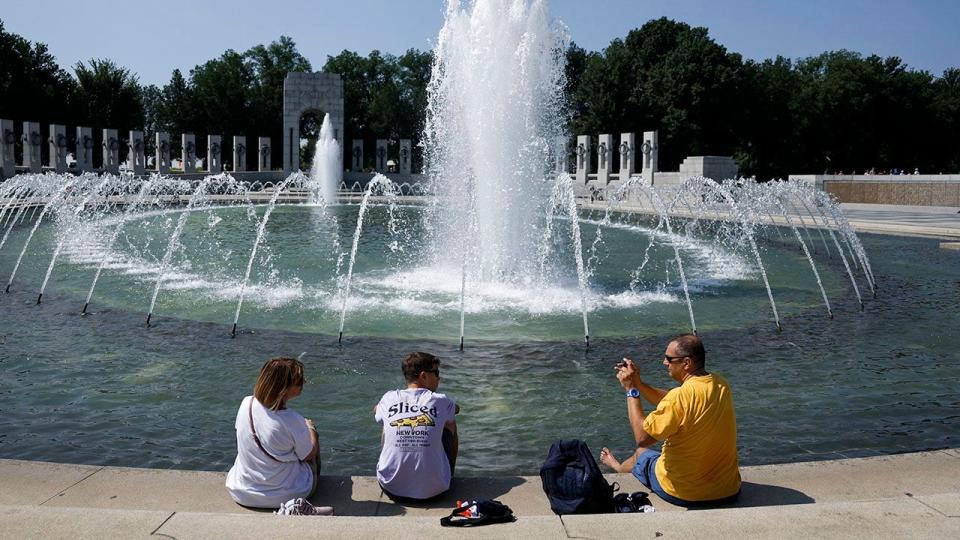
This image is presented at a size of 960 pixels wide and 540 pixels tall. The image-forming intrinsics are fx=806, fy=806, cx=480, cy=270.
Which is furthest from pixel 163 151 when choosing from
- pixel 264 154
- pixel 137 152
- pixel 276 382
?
pixel 276 382

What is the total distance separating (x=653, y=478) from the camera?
5.02 metres

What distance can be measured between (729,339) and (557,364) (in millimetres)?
2826

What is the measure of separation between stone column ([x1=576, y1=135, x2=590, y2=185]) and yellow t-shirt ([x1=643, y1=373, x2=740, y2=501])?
5196 cm

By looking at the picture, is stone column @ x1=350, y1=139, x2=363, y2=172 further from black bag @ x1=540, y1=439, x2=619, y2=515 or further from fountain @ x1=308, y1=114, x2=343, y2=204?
black bag @ x1=540, y1=439, x2=619, y2=515

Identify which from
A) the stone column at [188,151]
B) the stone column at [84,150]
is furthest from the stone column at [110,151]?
the stone column at [188,151]

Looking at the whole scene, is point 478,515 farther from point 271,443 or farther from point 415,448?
point 271,443

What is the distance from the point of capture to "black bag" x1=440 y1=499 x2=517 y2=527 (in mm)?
4078

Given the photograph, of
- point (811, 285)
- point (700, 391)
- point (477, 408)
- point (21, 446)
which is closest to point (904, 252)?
point (811, 285)

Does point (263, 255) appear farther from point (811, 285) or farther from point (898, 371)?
point (898, 371)

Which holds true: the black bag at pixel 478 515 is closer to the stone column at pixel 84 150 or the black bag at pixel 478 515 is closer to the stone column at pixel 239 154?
the stone column at pixel 84 150

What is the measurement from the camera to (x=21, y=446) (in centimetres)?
623

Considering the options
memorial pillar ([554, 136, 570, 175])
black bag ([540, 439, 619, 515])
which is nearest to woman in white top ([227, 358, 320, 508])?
black bag ([540, 439, 619, 515])

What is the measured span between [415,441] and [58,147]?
52.3 meters

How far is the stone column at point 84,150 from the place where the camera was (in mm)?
49938
